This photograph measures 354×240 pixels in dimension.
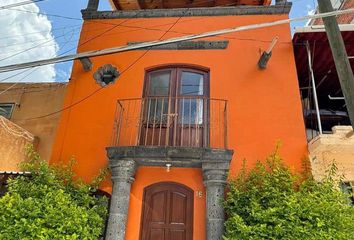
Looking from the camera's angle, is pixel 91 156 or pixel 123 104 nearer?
pixel 91 156

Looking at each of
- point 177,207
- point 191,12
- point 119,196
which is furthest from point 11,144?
point 191,12

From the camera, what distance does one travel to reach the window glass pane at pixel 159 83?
21.3 ft

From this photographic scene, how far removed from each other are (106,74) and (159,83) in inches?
57.0

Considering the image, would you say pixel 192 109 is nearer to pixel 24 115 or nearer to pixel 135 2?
pixel 135 2

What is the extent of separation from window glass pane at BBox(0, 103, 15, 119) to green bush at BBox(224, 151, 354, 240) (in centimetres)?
700

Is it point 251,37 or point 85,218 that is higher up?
point 251,37

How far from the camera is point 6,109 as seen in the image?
26.2ft

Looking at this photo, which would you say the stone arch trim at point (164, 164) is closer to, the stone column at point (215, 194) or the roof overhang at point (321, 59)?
the stone column at point (215, 194)

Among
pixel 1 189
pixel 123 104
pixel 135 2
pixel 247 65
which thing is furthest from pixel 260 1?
pixel 1 189

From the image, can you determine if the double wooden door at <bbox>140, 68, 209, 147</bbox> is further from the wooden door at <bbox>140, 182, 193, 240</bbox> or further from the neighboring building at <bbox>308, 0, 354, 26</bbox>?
the neighboring building at <bbox>308, 0, 354, 26</bbox>

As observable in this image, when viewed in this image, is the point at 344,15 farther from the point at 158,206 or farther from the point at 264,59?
the point at 158,206

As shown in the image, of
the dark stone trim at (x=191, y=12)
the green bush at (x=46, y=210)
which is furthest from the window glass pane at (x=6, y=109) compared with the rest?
the green bush at (x=46, y=210)

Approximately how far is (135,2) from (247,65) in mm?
4320

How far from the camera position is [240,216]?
445 cm
